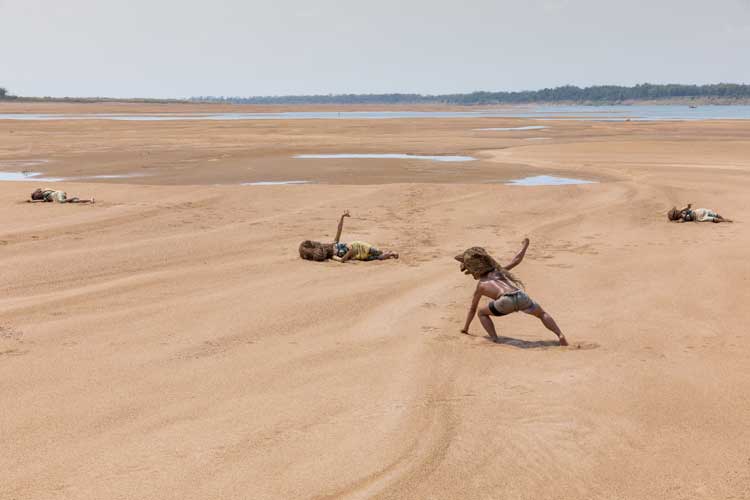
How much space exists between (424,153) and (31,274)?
25.6 metres

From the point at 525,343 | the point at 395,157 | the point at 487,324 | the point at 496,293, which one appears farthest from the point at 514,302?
the point at 395,157

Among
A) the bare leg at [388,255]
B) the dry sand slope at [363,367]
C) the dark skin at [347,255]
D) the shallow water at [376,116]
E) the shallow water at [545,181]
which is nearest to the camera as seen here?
the dry sand slope at [363,367]

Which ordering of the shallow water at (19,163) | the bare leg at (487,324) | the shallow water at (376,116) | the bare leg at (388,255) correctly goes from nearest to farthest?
1. the bare leg at (487,324)
2. the bare leg at (388,255)
3. the shallow water at (19,163)
4. the shallow water at (376,116)

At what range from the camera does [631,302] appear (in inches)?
403

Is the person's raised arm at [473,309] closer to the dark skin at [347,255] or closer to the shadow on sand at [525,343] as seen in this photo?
the shadow on sand at [525,343]

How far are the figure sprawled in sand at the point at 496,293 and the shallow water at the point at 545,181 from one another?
600 inches

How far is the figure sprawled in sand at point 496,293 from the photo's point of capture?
26.9 ft

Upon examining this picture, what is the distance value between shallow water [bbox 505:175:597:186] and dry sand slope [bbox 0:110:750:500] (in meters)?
7.93

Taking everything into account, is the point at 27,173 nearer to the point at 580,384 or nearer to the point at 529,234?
the point at 529,234

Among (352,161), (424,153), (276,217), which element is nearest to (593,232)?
(276,217)

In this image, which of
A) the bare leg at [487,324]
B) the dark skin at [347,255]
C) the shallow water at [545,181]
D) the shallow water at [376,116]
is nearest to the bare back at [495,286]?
the bare leg at [487,324]

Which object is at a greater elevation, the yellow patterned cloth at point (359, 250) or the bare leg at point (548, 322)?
the bare leg at point (548, 322)

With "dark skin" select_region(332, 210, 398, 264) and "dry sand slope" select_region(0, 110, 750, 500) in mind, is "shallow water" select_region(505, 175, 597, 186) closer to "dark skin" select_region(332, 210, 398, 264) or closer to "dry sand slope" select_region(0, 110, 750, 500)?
"dry sand slope" select_region(0, 110, 750, 500)

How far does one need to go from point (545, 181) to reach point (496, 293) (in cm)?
1704
